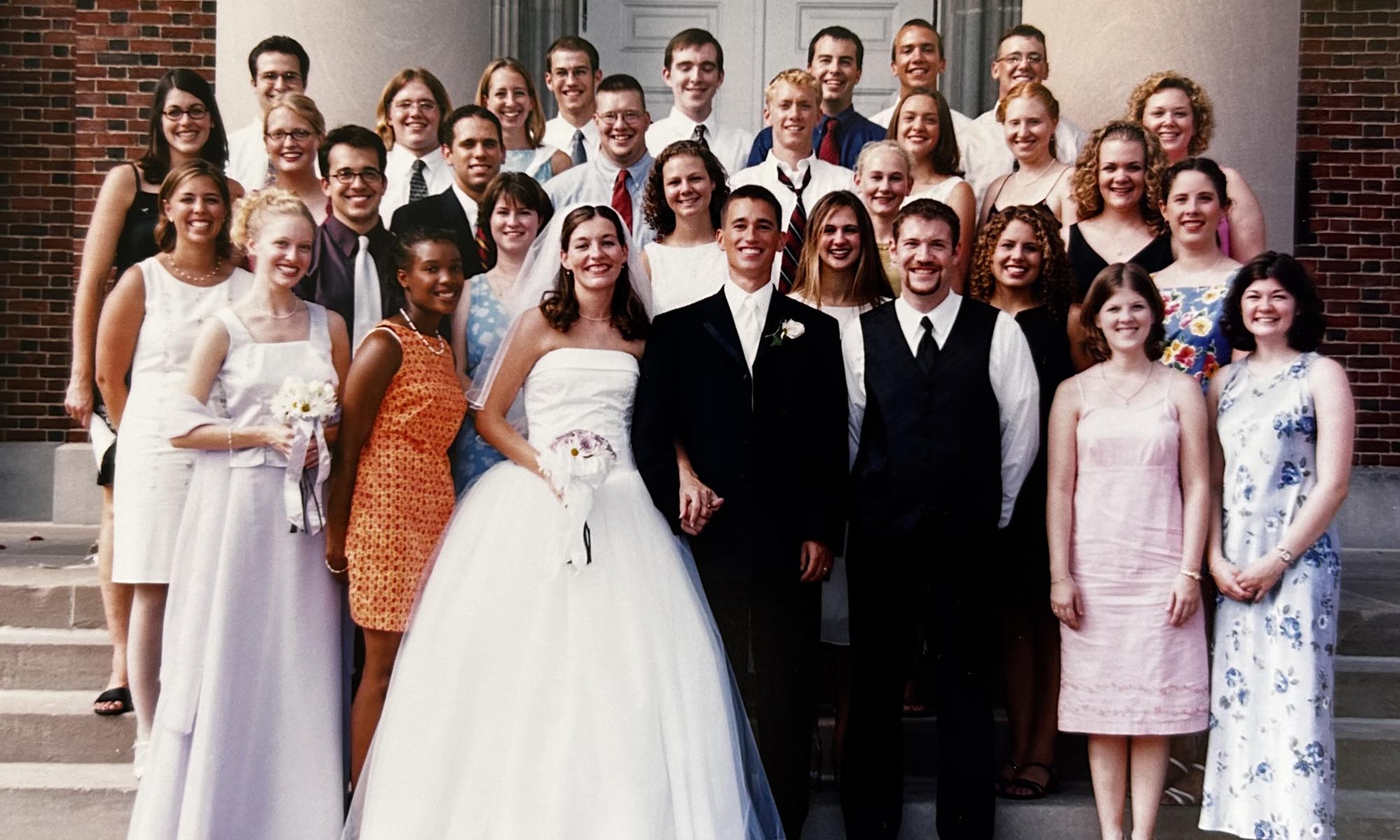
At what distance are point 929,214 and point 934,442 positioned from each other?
28.6 inches

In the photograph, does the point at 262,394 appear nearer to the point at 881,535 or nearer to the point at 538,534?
the point at 538,534

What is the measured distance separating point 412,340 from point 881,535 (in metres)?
1.59

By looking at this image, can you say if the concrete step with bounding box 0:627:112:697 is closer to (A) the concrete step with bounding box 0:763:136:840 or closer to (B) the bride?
(A) the concrete step with bounding box 0:763:136:840

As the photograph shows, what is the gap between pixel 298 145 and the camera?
5.00 metres

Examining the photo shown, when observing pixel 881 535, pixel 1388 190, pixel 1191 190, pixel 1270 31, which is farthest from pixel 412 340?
pixel 1388 190

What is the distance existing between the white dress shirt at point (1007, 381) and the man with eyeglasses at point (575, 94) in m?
2.00

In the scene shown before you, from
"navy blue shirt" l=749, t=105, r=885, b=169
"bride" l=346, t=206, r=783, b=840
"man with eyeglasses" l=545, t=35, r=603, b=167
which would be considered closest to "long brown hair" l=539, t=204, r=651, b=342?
"bride" l=346, t=206, r=783, b=840

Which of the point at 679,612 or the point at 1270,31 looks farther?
the point at 1270,31

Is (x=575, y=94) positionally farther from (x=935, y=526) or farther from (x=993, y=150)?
(x=935, y=526)

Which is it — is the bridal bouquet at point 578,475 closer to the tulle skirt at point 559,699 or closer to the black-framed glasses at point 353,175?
the tulle skirt at point 559,699

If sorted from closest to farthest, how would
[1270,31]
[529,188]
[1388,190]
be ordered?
[529,188] → [1270,31] → [1388,190]

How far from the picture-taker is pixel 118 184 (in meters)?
4.92

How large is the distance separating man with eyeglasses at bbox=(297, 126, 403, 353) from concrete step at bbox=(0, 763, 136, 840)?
5.63 ft

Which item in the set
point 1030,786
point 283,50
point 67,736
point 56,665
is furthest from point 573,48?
point 1030,786
